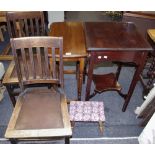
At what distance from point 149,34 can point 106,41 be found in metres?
0.65

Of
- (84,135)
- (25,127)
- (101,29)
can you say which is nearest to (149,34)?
(101,29)

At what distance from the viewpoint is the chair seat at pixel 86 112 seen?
5.19ft

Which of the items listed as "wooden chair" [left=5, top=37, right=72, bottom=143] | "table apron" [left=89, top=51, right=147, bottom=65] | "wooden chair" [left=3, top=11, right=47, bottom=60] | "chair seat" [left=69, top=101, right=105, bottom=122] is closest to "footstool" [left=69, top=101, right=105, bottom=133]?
"chair seat" [left=69, top=101, right=105, bottom=122]

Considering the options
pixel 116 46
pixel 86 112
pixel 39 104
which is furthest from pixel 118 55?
pixel 39 104

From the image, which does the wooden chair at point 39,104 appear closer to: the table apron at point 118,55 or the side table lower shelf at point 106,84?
the table apron at point 118,55

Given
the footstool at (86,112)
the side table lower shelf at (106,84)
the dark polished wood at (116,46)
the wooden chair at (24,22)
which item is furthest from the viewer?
the side table lower shelf at (106,84)

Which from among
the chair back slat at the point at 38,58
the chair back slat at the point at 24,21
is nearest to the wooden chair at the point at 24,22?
the chair back slat at the point at 24,21

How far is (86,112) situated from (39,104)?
1.39 ft

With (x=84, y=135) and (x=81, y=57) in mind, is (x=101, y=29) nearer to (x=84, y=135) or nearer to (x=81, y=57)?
(x=81, y=57)

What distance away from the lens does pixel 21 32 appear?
183cm

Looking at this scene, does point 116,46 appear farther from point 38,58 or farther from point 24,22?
point 24,22

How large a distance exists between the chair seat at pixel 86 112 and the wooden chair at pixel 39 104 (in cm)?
21
